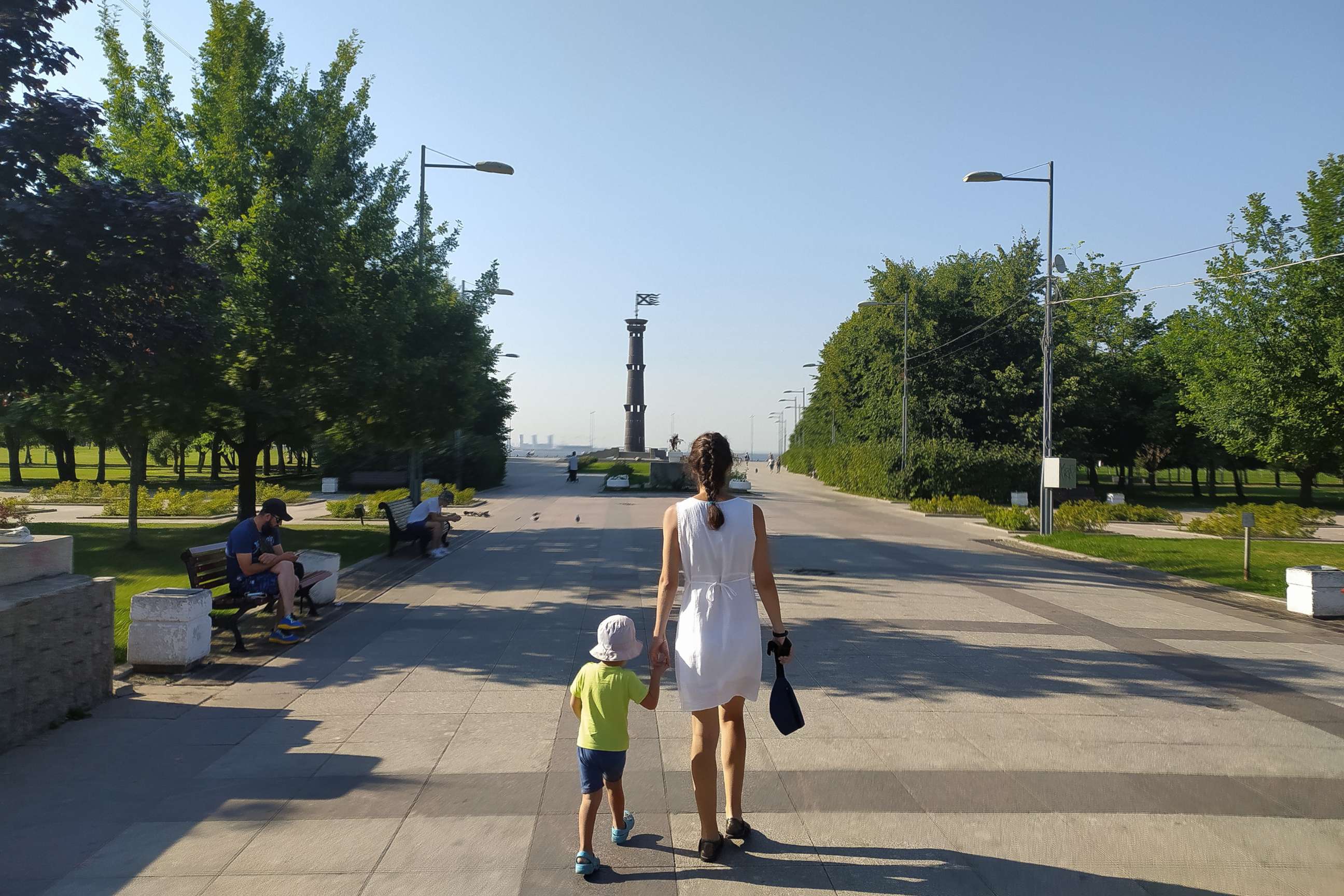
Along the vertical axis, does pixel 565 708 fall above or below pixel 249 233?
below

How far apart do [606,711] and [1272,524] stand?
2244cm

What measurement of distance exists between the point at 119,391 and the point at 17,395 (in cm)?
264

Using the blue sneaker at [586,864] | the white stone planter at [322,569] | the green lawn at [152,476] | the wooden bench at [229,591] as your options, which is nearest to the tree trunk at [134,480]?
the white stone planter at [322,569]

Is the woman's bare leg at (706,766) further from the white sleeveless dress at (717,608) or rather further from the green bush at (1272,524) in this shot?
the green bush at (1272,524)

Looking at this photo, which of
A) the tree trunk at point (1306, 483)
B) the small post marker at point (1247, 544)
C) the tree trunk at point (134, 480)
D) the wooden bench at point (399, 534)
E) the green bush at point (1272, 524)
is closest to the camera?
the small post marker at point (1247, 544)

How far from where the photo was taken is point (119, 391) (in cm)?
1223

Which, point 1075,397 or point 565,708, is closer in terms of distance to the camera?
point 565,708

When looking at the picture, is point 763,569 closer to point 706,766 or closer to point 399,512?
point 706,766

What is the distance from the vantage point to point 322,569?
32.7 ft

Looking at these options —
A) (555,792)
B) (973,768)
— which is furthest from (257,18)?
(973,768)

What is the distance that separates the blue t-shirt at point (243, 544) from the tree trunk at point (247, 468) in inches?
258

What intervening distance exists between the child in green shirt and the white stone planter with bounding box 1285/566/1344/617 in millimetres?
9920

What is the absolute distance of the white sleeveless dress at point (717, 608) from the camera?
12.5ft

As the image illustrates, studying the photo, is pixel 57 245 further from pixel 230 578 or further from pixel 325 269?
pixel 325 269
